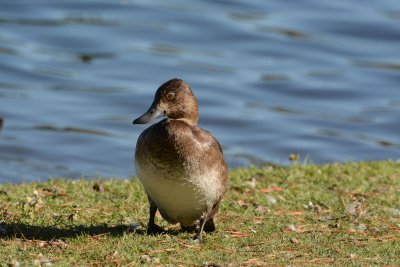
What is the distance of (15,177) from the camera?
12133mm

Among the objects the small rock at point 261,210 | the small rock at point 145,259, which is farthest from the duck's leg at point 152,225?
the small rock at point 261,210

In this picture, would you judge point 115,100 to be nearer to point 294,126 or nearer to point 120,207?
point 294,126

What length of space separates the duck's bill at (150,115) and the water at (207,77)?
196 inches

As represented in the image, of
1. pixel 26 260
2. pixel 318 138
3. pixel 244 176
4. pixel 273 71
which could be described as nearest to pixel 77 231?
pixel 26 260

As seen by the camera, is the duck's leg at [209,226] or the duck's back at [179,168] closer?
the duck's back at [179,168]

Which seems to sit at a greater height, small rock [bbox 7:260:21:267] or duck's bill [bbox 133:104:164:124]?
duck's bill [bbox 133:104:164:124]

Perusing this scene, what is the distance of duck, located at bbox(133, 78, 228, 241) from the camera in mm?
6969

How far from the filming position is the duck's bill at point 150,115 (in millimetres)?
7293

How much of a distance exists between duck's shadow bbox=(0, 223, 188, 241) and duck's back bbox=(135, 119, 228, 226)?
370 mm

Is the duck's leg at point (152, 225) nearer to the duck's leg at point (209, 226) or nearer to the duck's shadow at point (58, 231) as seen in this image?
the duck's shadow at point (58, 231)

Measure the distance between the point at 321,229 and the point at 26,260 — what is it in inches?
94.6

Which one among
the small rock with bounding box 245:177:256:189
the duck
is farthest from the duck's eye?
the small rock with bounding box 245:177:256:189

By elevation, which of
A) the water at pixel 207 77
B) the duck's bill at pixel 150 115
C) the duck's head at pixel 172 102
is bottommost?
the water at pixel 207 77

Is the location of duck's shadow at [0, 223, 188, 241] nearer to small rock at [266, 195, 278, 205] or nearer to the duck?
the duck
